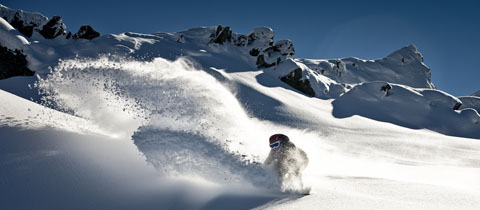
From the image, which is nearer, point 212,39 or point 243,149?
point 243,149

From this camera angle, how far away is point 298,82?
812 inches

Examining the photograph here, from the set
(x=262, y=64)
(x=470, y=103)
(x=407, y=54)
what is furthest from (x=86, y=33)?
(x=407, y=54)

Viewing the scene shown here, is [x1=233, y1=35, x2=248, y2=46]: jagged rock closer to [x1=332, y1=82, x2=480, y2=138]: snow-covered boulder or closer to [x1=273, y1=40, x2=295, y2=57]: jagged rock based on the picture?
[x1=273, y1=40, x2=295, y2=57]: jagged rock

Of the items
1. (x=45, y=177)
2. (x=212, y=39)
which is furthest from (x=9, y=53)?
(x=45, y=177)

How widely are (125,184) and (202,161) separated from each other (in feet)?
3.17

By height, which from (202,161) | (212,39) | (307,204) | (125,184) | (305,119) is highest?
(212,39)

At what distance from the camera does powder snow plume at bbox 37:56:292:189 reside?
11.1ft

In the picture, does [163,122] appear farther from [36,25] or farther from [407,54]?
[407,54]

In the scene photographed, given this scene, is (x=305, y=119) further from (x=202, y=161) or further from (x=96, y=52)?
(x=96, y=52)

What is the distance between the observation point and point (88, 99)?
7039 millimetres

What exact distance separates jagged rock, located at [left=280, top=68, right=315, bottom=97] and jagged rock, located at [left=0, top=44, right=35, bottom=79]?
61.8 ft

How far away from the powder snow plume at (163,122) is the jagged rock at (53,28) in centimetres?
2489

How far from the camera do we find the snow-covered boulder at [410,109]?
54.5ft

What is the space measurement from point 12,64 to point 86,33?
1175 cm
